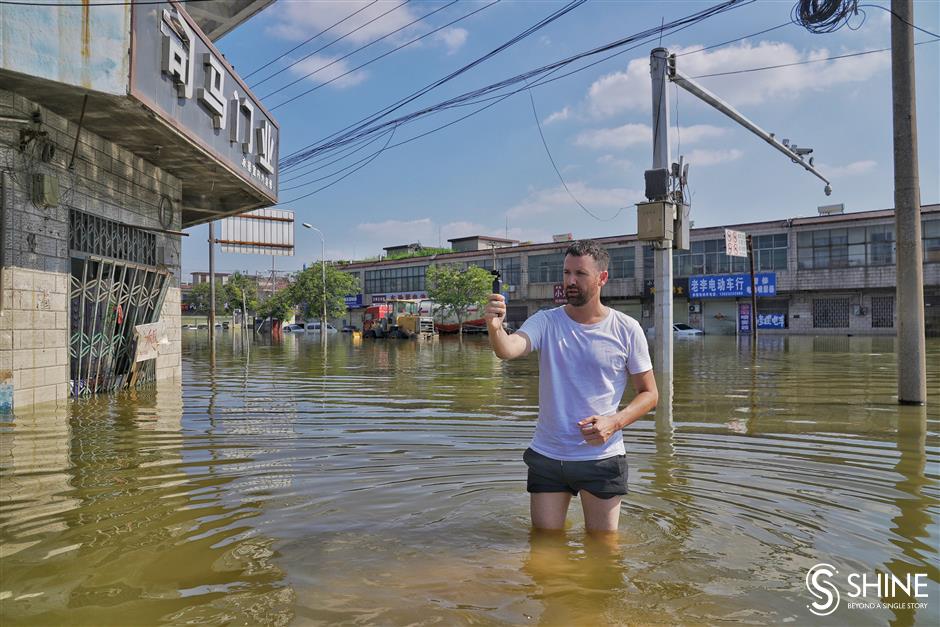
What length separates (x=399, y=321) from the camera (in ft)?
157

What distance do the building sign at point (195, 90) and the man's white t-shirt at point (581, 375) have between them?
268 inches

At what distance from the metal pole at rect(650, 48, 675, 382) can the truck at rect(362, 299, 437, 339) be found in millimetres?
34728

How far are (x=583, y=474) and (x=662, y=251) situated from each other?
729cm

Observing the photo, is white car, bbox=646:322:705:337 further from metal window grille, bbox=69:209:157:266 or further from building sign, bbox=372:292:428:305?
metal window grille, bbox=69:209:157:266

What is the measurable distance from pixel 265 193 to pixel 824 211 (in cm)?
4364

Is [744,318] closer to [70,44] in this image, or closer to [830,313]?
[830,313]

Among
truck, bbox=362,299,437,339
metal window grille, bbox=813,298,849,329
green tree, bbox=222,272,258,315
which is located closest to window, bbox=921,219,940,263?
metal window grille, bbox=813,298,849,329

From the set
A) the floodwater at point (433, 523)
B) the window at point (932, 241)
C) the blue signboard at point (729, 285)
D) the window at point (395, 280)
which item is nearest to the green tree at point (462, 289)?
the blue signboard at point (729, 285)

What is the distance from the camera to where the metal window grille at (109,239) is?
10000mm

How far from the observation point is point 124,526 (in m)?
4.21

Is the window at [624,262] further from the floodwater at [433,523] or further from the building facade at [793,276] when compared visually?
the floodwater at [433,523]

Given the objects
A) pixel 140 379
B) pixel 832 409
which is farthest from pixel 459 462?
pixel 140 379

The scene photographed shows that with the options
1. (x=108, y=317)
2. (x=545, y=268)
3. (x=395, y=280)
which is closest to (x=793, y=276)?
(x=545, y=268)

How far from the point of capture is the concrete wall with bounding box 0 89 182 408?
827cm
